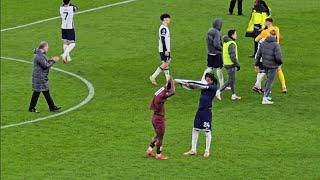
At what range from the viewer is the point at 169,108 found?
28797 millimetres

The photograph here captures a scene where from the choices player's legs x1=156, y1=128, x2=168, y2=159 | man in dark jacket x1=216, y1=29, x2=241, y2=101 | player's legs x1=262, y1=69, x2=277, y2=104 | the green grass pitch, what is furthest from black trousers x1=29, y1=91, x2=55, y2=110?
player's legs x1=262, y1=69, x2=277, y2=104

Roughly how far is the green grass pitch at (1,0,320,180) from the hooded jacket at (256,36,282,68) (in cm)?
140

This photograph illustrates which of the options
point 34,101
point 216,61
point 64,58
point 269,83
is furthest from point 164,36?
point 64,58

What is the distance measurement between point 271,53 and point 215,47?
2.03 meters

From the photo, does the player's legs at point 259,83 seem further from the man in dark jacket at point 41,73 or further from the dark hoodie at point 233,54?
the man in dark jacket at point 41,73

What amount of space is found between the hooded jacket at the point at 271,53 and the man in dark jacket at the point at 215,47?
1566 millimetres

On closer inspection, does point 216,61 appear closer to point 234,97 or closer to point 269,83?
point 234,97

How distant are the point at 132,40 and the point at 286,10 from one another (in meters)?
8.60

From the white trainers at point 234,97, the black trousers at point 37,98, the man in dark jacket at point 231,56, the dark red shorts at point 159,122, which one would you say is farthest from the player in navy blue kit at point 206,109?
the black trousers at point 37,98

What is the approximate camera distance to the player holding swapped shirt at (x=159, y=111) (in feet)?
75.6

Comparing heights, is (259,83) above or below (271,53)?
below

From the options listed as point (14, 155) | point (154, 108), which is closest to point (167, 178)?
point (154, 108)

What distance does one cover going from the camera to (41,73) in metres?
28.0

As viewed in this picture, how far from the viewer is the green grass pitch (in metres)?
23.0
